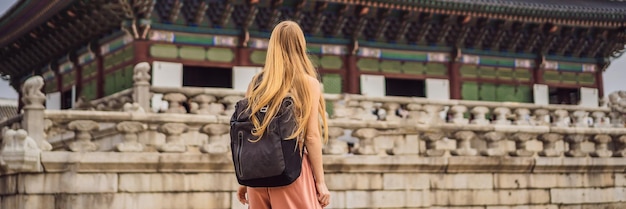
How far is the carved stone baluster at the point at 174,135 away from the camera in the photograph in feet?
34.7

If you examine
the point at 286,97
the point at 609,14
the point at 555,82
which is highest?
the point at 609,14

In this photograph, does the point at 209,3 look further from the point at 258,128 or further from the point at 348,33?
the point at 258,128

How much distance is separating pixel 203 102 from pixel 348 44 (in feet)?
28.7

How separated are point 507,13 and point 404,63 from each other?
105 inches

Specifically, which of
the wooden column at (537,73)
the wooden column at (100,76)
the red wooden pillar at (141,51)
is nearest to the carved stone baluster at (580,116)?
the wooden column at (537,73)

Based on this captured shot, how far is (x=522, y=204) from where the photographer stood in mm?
13086

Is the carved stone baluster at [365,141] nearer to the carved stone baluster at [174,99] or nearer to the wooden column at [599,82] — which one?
the carved stone baluster at [174,99]

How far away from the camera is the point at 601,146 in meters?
14.0

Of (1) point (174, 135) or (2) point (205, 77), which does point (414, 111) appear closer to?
(1) point (174, 135)

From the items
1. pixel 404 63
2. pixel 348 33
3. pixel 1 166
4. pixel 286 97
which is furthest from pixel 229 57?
pixel 286 97

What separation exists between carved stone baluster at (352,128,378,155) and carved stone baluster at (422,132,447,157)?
3.21 feet

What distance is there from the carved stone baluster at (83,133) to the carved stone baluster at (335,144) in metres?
3.06

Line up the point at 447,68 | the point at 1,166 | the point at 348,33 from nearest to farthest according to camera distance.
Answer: the point at 1,166 → the point at 348,33 → the point at 447,68

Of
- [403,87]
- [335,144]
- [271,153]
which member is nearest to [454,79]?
[403,87]
